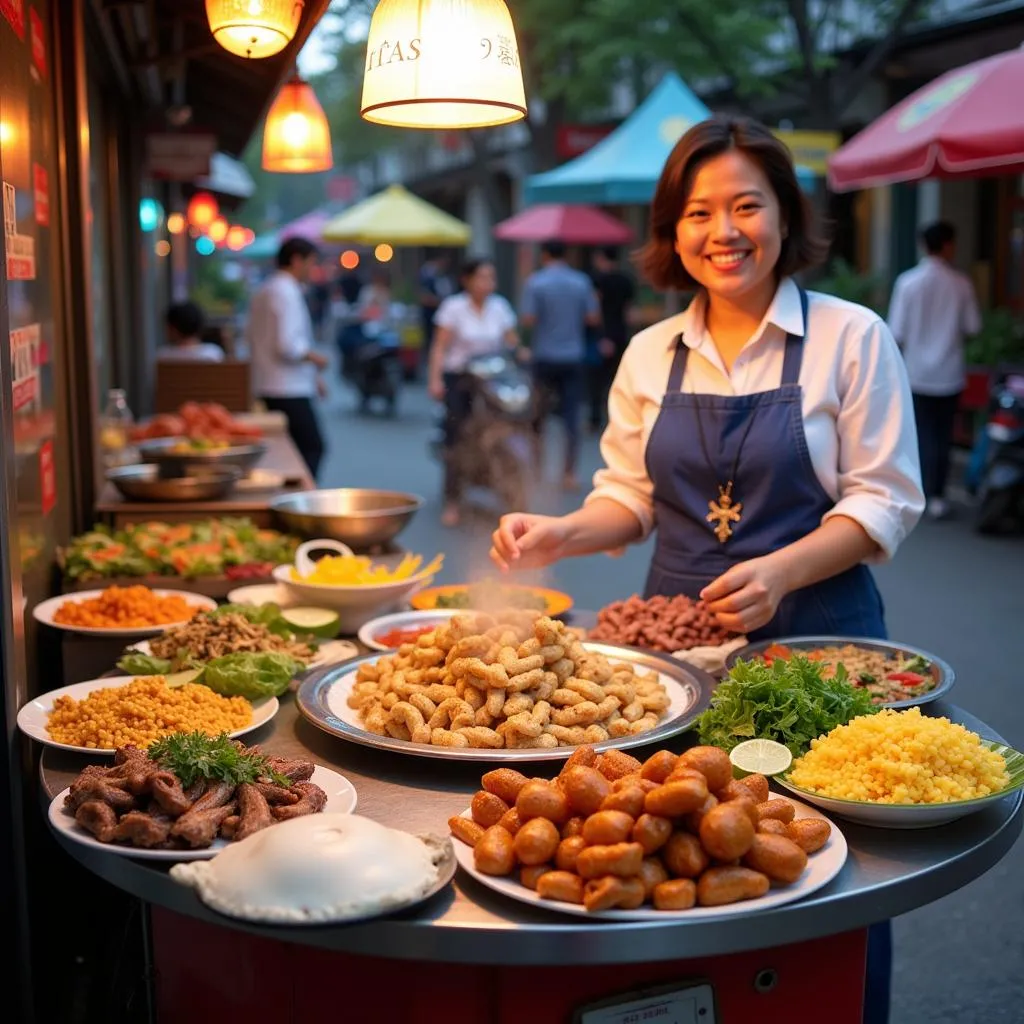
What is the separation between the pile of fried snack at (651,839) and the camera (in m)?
1.87

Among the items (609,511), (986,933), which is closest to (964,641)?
(986,933)

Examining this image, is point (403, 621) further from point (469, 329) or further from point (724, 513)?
point (469, 329)

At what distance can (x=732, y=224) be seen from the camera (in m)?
3.32

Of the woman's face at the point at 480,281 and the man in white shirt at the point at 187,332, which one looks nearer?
the man in white shirt at the point at 187,332

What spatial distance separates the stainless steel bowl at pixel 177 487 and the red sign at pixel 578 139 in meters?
14.9

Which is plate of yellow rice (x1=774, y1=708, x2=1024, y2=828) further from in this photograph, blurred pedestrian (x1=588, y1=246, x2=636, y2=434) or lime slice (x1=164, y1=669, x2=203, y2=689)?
blurred pedestrian (x1=588, y1=246, x2=636, y2=434)

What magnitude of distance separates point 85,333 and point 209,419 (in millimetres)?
2511

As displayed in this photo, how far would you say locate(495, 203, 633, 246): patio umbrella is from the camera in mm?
18328

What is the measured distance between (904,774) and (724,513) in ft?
4.48

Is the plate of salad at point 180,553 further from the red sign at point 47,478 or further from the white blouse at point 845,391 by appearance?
the white blouse at point 845,391

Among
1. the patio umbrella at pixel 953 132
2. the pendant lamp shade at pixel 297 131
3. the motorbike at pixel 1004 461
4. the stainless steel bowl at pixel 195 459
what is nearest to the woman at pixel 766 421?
the stainless steel bowl at pixel 195 459

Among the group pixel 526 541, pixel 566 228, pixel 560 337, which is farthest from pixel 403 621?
pixel 566 228

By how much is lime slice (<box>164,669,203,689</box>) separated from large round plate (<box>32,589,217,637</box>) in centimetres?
30

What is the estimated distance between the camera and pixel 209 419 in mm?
7562
